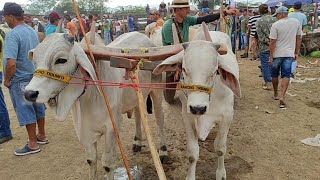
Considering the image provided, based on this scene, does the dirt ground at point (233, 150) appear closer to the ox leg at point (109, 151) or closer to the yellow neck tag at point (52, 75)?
the ox leg at point (109, 151)

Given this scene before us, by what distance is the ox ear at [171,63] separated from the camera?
10.7ft

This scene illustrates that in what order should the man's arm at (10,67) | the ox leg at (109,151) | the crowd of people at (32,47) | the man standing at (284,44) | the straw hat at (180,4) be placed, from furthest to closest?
the man standing at (284,44)
the man's arm at (10,67)
the crowd of people at (32,47)
the straw hat at (180,4)
the ox leg at (109,151)

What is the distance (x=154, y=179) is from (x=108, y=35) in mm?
15538

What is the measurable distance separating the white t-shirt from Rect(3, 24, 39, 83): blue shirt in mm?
4611

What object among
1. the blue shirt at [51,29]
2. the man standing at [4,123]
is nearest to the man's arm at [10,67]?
the man standing at [4,123]

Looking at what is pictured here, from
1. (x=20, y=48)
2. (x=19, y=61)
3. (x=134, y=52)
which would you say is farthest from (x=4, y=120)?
(x=134, y=52)

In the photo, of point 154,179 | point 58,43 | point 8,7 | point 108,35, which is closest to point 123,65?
point 58,43

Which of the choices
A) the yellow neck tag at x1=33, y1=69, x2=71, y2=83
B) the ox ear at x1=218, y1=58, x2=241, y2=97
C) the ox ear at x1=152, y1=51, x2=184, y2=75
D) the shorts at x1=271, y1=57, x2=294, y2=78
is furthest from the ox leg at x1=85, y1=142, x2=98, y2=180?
the shorts at x1=271, y1=57, x2=294, y2=78

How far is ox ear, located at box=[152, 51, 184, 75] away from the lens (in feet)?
10.7

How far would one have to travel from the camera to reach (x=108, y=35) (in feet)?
62.2

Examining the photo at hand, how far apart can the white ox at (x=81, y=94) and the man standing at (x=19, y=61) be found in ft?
4.66

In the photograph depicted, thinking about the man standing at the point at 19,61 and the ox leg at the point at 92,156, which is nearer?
the ox leg at the point at 92,156

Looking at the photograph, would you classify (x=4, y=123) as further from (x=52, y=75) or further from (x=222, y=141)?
(x=222, y=141)

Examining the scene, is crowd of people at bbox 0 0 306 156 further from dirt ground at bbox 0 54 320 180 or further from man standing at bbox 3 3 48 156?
dirt ground at bbox 0 54 320 180
